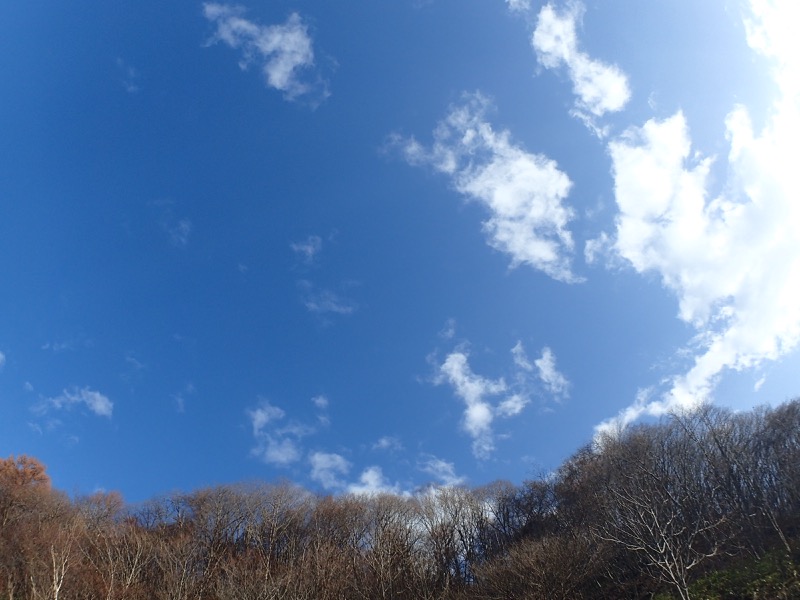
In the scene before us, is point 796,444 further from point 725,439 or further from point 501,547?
point 501,547

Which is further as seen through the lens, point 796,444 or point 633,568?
point 796,444

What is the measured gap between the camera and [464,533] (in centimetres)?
4931

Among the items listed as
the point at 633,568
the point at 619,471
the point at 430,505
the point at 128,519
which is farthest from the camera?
the point at 430,505

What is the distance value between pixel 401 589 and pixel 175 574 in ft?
45.4

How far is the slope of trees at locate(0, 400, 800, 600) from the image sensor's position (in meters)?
27.8

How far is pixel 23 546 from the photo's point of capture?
3200 centimetres

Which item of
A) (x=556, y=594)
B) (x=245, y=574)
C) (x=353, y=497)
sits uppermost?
(x=353, y=497)

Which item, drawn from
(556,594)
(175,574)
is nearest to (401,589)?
(556,594)

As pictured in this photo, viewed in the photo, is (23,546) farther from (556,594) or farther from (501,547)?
(501,547)

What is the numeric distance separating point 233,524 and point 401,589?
21.4 meters

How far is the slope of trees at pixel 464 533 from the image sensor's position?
91.1ft

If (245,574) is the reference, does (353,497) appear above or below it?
above

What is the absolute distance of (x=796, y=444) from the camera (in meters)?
43.9

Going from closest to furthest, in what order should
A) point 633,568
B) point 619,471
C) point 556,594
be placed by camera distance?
point 556,594 → point 633,568 → point 619,471
